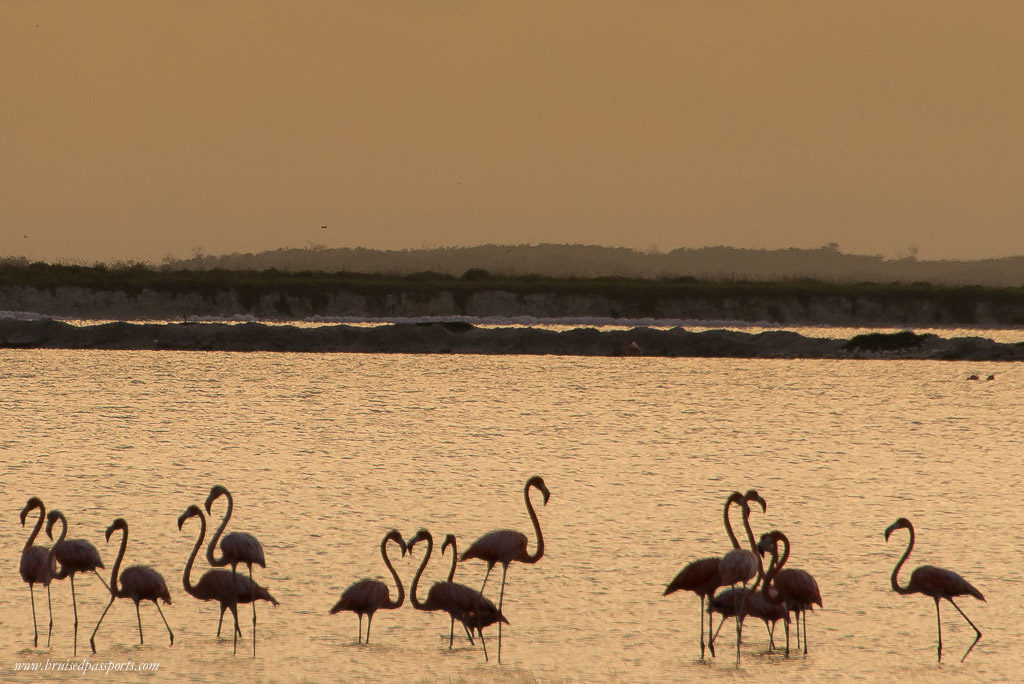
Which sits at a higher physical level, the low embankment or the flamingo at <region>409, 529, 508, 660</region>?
the low embankment

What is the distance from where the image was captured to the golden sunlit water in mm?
11375

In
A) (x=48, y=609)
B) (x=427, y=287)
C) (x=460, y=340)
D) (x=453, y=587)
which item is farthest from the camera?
(x=427, y=287)

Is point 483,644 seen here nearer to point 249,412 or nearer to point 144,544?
point 144,544

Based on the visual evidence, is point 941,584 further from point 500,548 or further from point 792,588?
point 500,548

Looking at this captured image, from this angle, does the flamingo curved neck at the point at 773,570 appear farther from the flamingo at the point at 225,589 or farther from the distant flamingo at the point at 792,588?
the flamingo at the point at 225,589

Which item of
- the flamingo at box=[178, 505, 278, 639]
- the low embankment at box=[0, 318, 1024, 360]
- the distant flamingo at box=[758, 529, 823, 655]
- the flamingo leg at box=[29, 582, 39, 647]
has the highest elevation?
the low embankment at box=[0, 318, 1024, 360]

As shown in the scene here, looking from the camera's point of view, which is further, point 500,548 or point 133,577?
point 500,548

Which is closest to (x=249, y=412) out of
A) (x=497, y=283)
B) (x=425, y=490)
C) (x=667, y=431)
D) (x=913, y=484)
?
(x=667, y=431)

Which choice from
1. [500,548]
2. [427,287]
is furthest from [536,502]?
[427,287]

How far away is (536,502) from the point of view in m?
20.8

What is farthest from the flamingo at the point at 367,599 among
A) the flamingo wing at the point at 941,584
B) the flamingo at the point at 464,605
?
the flamingo wing at the point at 941,584

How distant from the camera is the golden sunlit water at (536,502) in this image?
37.3 ft

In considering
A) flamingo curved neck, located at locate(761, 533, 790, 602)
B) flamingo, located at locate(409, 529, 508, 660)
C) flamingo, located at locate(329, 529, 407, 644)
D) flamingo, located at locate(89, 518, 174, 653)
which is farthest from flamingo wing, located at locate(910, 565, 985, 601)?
flamingo, located at locate(89, 518, 174, 653)

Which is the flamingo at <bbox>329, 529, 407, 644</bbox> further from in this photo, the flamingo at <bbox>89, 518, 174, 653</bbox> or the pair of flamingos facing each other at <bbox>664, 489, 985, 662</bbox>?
the pair of flamingos facing each other at <bbox>664, 489, 985, 662</bbox>
